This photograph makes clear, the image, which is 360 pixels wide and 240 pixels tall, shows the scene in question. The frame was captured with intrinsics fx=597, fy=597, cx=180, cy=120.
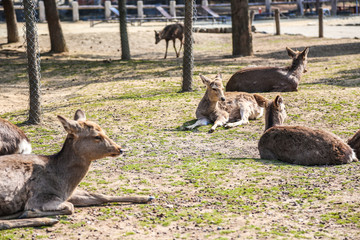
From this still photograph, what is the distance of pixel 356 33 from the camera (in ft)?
96.1

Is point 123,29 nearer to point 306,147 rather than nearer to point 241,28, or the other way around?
A: point 241,28

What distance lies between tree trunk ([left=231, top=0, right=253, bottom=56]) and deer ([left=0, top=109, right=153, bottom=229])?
15.0 metres

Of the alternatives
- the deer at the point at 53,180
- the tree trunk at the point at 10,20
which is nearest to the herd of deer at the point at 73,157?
the deer at the point at 53,180

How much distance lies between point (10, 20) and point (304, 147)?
61.6ft

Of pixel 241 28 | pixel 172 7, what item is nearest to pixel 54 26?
pixel 241 28

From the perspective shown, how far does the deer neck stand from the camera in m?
6.04

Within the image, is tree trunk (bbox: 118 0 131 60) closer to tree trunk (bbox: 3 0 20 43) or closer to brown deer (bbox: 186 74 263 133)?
tree trunk (bbox: 3 0 20 43)

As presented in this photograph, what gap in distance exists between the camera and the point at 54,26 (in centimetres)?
2131

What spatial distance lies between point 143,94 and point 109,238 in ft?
26.8

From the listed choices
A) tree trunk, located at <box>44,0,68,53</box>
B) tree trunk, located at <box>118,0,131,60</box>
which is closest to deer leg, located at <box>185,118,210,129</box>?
tree trunk, located at <box>118,0,131,60</box>

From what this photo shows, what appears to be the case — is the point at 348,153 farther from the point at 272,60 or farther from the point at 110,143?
the point at 272,60

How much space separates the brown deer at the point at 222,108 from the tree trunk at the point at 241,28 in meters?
9.83

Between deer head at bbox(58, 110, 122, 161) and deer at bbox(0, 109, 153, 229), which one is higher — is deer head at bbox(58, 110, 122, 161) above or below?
above

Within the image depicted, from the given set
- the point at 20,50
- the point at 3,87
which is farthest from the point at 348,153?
the point at 20,50
